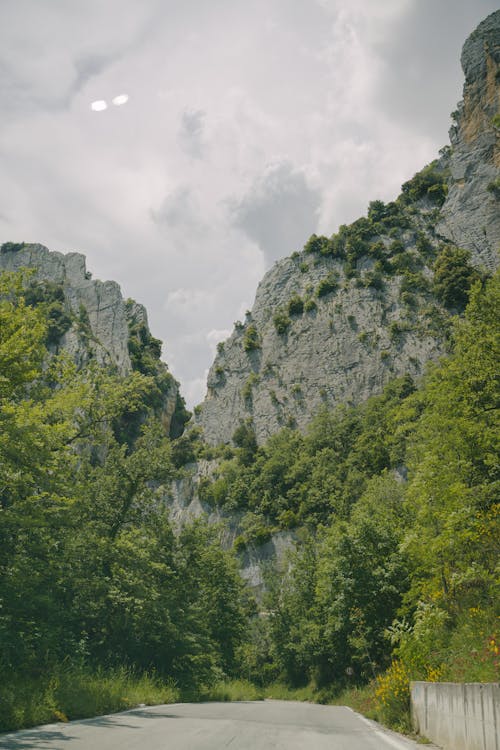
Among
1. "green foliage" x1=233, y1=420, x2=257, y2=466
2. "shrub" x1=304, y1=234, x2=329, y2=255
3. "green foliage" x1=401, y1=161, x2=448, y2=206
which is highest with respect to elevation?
"green foliage" x1=401, y1=161, x2=448, y2=206

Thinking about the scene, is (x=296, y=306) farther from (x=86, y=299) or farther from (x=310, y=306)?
(x=86, y=299)

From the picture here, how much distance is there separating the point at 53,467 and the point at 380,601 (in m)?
16.9

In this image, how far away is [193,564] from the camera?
2556cm

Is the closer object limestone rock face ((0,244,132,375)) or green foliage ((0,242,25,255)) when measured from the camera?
limestone rock face ((0,244,132,375))

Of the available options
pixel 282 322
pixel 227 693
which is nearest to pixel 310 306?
pixel 282 322

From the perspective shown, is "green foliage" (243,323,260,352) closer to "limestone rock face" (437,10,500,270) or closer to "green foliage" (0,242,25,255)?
"limestone rock face" (437,10,500,270)

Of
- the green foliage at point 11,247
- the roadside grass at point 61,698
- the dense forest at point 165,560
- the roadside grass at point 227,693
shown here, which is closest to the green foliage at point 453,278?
the dense forest at point 165,560

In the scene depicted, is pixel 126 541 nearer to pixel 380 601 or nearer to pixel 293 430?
pixel 380 601

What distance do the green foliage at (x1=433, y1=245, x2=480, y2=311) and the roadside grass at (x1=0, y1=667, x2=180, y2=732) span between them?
60.4m

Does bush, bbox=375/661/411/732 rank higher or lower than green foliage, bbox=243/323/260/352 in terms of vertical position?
lower

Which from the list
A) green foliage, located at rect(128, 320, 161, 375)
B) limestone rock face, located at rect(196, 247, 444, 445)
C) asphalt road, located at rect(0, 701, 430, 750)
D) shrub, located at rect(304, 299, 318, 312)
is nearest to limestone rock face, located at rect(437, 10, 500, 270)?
limestone rock face, located at rect(196, 247, 444, 445)

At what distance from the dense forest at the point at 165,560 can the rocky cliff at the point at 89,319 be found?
56.2 metres

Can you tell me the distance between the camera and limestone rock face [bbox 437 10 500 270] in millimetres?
71438

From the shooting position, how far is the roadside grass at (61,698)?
8.23 meters
